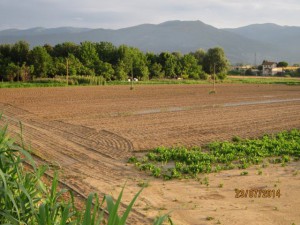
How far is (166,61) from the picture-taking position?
69562mm

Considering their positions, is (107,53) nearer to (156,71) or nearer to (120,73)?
(120,73)

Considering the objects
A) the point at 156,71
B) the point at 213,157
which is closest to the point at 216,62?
the point at 156,71

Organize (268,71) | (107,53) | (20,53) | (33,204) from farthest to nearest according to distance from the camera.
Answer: (268,71), (107,53), (20,53), (33,204)

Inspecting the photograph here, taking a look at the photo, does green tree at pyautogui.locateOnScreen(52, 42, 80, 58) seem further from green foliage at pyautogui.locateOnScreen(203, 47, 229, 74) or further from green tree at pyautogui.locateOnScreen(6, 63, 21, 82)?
green foliage at pyautogui.locateOnScreen(203, 47, 229, 74)

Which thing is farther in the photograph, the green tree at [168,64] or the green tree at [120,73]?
the green tree at [168,64]

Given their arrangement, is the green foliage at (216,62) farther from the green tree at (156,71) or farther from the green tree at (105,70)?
the green tree at (105,70)

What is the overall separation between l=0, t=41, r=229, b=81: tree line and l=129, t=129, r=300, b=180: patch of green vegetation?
36.7m

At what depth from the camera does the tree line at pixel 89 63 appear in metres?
53.1

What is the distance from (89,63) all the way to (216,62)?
32.4 meters

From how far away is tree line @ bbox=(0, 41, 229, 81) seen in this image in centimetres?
5309

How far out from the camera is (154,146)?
41.3 ft

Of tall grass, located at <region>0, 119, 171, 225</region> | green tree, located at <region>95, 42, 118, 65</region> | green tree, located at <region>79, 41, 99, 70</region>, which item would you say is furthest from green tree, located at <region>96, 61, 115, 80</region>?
tall grass, located at <region>0, 119, 171, 225</region>
